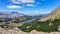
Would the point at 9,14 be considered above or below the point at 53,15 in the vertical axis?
above

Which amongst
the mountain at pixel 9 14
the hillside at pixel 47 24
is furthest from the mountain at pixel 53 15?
the mountain at pixel 9 14

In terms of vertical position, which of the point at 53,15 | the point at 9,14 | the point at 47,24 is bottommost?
the point at 47,24

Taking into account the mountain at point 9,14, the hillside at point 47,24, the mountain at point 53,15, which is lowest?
the hillside at point 47,24

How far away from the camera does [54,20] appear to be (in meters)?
6.93

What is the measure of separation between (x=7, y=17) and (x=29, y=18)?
98 centimetres

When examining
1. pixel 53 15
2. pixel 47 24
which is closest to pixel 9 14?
pixel 47 24

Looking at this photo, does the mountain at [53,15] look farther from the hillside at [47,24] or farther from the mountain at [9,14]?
the mountain at [9,14]

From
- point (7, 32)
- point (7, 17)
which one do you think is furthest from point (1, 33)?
point (7, 17)

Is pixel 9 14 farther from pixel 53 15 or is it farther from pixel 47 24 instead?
pixel 53 15

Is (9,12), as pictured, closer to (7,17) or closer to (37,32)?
(7,17)

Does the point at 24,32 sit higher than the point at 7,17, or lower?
lower

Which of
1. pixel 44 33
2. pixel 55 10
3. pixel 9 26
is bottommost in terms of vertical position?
pixel 44 33

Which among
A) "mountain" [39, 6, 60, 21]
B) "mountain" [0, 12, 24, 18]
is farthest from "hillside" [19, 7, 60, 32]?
"mountain" [0, 12, 24, 18]

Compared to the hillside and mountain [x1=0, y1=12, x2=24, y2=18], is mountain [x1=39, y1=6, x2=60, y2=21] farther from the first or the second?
mountain [x1=0, y1=12, x2=24, y2=18]
